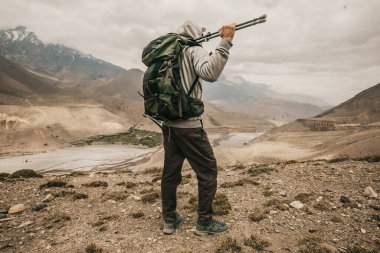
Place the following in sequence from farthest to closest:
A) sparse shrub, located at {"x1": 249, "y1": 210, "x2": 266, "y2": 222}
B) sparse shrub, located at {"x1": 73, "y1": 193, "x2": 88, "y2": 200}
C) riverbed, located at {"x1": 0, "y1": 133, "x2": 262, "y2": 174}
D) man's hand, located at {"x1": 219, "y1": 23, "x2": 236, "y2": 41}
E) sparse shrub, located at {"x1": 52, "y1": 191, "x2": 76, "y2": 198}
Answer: riverbed, located at {"x1": 0, "y1": 133, "x2": 262, "y2": 174} → sparse shrub, located at {"x1": 52, "y1": 191, "x2": 76, "y2": 198} → sparse shrub, located at {"x1": 73, "y1": 193, "x2": 88, "y2": 200} → sparse shrub, located at {"x1": 249, "y1": 210, "x2": 266, "y2": 222} → man's hand, located at {"x1": 219, "y1": 23, "x2": 236, "y2": 41}

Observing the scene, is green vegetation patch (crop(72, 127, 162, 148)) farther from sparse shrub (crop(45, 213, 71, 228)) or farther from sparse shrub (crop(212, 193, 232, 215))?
sparse shrub (crop(212, 193, 232, 215))

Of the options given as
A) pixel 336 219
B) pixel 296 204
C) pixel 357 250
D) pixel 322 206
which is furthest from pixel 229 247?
pixel 322 206

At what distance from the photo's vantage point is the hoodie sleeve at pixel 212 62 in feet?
14.4

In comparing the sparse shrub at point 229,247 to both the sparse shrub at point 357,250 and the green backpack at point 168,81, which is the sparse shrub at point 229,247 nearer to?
the sparse shrub at point 357,250

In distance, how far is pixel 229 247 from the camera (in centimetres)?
494

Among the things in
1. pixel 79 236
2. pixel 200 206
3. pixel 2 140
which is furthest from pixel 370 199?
pixel 2 140

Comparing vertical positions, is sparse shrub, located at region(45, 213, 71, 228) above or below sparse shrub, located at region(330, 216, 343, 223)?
above

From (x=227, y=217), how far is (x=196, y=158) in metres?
1.96

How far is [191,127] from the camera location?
5055mm

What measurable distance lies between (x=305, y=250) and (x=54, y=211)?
20.0 ft

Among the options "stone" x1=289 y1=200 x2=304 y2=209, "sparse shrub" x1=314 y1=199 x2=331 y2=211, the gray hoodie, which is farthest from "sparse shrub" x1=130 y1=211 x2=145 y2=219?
"sparse shrub" x1=314 y1=199 x2=331 y2=211

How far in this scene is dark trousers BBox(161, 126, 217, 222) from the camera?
507 cm

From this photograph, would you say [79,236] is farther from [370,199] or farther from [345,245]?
[370,199]

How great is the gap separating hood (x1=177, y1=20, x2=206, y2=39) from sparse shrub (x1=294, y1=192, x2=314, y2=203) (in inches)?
185
